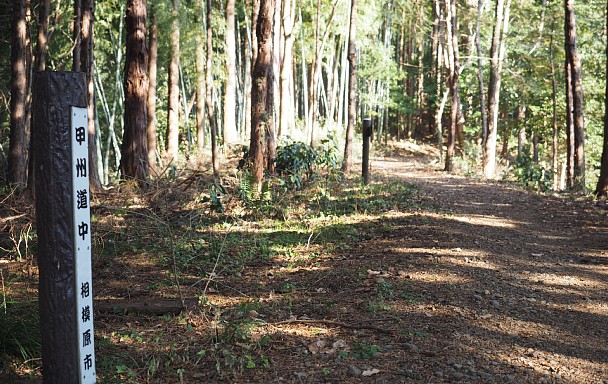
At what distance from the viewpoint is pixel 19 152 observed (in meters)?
10.8

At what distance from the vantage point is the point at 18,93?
10.6 meters

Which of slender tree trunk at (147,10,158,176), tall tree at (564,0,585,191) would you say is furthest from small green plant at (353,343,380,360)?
slender tree trunk at (147,10,158,176)

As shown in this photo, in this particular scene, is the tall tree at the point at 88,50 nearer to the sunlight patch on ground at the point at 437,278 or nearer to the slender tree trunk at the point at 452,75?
the sunlight patch on ground at the point at 437,278

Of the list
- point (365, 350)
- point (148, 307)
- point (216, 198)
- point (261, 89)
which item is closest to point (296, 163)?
point (261, 89)

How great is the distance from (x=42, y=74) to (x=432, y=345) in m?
3.06

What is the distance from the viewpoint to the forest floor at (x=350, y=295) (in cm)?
388

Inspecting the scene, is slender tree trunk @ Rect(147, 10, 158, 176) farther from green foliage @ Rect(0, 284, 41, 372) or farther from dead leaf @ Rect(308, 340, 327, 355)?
dead leaf @ Rect(308, 340, 327, 355)

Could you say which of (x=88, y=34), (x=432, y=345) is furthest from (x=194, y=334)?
(x=88, y=34)

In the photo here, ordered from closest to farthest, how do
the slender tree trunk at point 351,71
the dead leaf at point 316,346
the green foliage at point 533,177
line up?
the dead leaf at point 316,346
the green foliage at point 533,177
the slender tree trunk at point 351,71

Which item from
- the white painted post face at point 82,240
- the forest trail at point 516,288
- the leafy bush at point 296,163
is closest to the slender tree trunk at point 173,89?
the leafy bush at point 296,163

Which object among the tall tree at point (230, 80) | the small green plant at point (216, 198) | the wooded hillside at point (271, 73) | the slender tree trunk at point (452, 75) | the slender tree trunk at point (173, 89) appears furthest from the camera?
the slender tree trunk at point (452, 75)

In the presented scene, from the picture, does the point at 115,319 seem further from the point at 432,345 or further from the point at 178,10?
the point at 178,10

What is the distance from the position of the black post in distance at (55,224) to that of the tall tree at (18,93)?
8.33m

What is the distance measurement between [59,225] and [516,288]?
4335 millimetres
